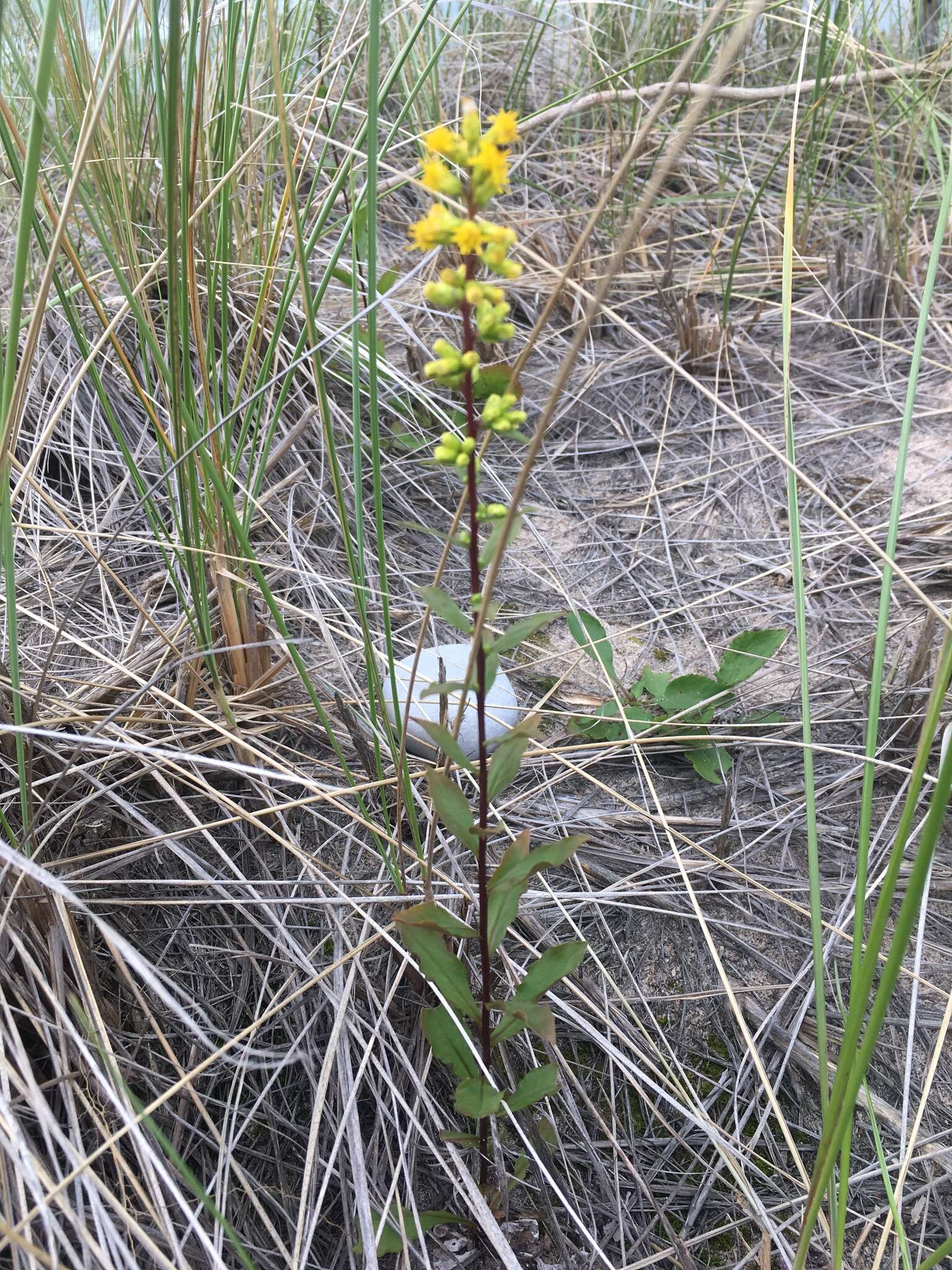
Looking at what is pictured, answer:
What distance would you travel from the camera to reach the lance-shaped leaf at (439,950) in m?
0.88

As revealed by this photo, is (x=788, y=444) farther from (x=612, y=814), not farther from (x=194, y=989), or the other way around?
(x=194, y=989)

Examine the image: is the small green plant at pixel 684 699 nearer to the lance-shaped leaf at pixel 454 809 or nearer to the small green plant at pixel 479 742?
the small green plant at pixel 479 742

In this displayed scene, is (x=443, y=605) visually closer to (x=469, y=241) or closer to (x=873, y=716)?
(x=469, y=241)

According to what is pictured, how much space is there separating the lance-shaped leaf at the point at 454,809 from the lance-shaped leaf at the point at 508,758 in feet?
0.10

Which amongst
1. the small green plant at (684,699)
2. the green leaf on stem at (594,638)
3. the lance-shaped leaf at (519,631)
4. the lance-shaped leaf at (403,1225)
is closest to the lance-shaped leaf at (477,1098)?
the lance-shaped leaf at (403,1225)

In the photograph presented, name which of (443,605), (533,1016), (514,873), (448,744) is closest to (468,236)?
(443,605)

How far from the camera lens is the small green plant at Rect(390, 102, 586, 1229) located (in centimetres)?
68

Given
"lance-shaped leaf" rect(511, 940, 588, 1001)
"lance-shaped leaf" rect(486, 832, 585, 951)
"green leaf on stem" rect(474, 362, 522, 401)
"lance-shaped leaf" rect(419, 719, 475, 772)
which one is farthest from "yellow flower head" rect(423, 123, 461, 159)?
"lance-shaped leaf" rect(511, 940, 588, 1001)

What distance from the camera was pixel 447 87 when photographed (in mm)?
2957

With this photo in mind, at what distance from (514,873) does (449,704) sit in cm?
52

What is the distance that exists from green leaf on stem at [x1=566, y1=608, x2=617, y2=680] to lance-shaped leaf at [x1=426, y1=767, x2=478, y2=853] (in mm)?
615

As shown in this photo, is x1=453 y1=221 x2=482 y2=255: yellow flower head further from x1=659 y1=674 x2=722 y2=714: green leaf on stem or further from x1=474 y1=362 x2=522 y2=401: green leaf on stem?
x1=659 y1=674 x2=722 y2=714: green leaf on stem

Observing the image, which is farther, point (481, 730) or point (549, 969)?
point (549, 969)

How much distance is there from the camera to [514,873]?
87 cm
